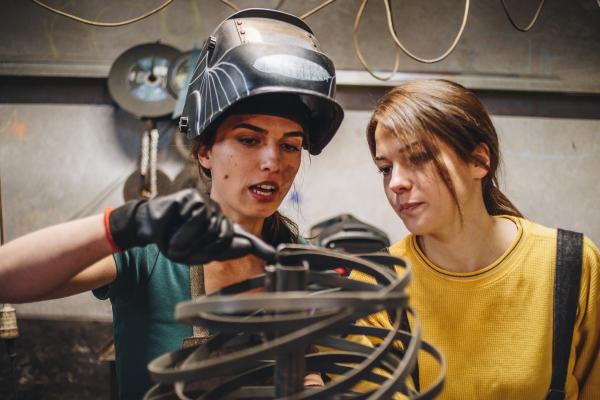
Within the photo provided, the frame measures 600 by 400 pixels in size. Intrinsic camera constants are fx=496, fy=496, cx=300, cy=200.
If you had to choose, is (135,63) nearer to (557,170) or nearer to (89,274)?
(89,274)

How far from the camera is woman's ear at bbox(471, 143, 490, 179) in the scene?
1.60 metres

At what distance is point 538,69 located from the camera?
13.5 feet

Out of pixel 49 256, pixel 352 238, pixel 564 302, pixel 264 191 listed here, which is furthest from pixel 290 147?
pixel 352 238

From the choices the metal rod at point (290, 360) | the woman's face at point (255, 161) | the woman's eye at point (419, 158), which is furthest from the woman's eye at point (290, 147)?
the metal rod at point (290, 360)

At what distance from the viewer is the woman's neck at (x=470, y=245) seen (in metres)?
1.57

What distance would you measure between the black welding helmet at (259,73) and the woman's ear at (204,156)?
0.24 feet

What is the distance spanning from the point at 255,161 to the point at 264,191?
0.29 ft

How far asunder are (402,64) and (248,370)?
350cm

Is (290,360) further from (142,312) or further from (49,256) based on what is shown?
(142,312)

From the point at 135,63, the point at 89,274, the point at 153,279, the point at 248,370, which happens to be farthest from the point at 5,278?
the point at 135,63

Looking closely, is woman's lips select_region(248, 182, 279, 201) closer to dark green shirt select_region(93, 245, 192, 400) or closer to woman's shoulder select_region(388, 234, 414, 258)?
dark green shirt select_region(93, 245, 192, 400)

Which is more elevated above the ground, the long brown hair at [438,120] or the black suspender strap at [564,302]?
the long brown hair at [438,120]

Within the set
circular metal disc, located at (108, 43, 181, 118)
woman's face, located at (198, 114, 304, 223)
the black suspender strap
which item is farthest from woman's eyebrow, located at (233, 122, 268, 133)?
circular metal disc, located at (108, 43, 181, 118)

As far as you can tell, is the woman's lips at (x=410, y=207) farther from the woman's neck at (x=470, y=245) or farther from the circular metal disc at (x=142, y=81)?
the circular metal disc at (x=142, y=81)
